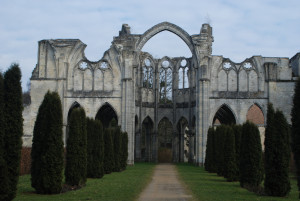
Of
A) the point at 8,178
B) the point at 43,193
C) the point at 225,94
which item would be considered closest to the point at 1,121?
the point at 8,178

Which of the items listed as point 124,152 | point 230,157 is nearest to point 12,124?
point 230,157

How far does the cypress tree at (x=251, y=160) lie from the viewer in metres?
19.5

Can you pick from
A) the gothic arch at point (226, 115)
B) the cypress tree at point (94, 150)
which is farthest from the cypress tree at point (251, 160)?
the gothic arch at point (226, 115)

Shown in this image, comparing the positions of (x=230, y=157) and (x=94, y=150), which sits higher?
(x=94, y=150)

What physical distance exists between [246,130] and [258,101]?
20302 millimetres

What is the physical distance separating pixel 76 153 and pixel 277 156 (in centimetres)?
842

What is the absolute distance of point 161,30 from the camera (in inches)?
1673

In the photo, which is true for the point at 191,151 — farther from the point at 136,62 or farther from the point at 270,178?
the point at 270,178

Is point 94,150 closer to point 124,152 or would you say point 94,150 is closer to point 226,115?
point 124,152

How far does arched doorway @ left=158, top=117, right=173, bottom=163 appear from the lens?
5040 cm

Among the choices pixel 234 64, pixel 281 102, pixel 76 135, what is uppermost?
pixel 234 64

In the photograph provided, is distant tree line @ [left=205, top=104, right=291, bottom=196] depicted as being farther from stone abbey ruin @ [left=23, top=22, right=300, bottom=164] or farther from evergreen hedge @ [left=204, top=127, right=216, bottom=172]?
stone abbey ruin @ [left=23, top=22, right=300, bottom=164]

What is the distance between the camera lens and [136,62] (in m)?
41.1

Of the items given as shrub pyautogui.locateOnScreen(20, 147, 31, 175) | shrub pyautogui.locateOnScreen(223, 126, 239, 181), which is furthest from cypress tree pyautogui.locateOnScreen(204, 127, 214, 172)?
shrub pyautogui.locateOnScreen(20, 147, 31, 175)
